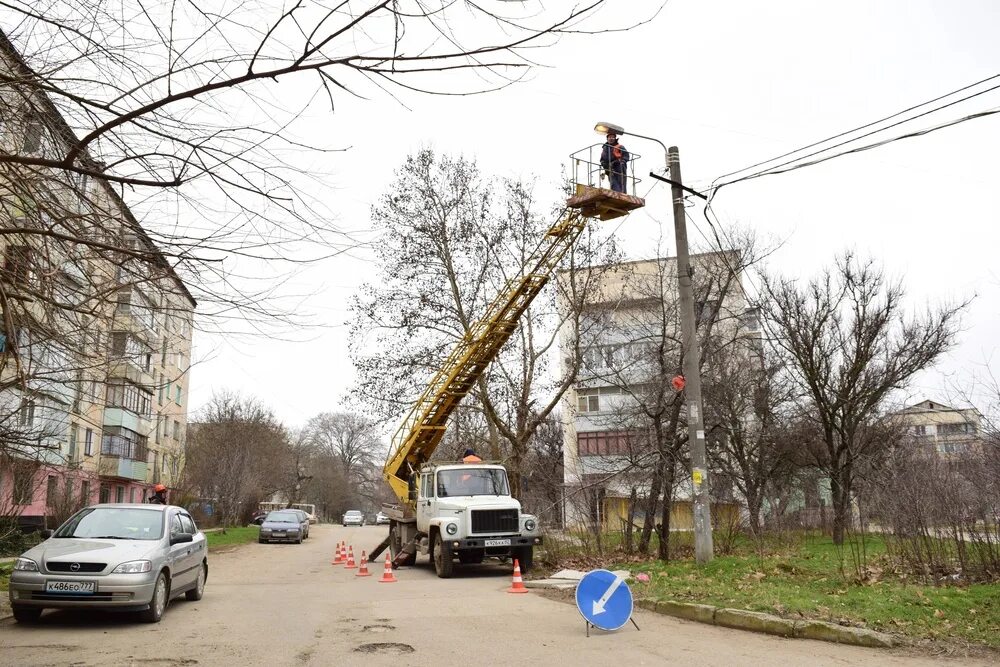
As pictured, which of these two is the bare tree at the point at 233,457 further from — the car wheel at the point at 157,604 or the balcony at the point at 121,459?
the car wheel at the point at 157,604

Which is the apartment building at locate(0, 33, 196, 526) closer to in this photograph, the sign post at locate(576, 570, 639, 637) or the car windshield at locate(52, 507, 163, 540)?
the car windshield at locate(52, 507, 163, 540)

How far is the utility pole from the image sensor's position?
14188 millimetres

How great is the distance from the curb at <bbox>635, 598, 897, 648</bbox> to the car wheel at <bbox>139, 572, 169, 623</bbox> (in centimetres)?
682

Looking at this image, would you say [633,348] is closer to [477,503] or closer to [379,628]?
[477,503]

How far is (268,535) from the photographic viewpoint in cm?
3584

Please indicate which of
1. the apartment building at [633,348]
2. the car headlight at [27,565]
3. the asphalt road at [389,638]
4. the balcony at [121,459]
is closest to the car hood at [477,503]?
the apartment building at [633,348]

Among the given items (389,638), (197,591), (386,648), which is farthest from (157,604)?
(386,648)

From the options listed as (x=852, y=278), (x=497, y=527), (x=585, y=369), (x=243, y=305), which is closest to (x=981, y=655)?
(x=243, y=305)

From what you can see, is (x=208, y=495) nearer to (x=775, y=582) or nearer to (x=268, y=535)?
(x=268, y=535)

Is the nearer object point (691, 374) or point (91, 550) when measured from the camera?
point (91, 550)

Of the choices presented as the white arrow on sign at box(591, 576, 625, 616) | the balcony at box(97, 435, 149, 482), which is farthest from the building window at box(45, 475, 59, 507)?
the white arrow on sign at box(591, 576, 625, 616)

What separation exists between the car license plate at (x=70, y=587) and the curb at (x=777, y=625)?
294 inches

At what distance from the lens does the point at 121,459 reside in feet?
135

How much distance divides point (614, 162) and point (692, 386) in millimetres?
4565
